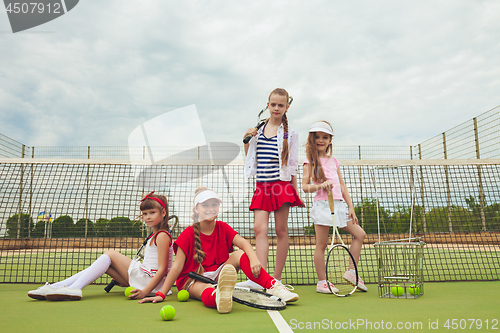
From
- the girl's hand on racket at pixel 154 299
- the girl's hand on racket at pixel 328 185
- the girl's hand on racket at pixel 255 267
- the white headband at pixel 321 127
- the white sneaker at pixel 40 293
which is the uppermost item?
the white headband at pixel 321 127

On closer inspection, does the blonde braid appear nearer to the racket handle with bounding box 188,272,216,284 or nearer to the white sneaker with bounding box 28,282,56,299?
the racket handle with bounding box 188,272,216,284

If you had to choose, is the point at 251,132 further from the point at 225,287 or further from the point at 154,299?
the point at 154,299

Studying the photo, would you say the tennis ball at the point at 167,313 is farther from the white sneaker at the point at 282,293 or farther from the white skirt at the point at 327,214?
the white skirt at the point at 327,214

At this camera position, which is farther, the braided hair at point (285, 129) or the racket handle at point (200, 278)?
the braided hair at point (285, 129)

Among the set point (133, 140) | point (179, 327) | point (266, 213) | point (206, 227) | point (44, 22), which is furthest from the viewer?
point (44, 22)

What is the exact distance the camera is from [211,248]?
313 cm

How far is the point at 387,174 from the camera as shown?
6.23 m

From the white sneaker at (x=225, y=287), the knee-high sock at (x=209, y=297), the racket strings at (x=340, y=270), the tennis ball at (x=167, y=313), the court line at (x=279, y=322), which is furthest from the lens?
the racket strings at (x=340, y=270)

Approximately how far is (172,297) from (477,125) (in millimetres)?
9510

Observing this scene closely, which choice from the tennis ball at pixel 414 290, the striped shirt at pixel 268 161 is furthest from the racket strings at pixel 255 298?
the tennis ball at pixel 414 290

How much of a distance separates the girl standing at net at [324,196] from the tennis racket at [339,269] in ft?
0.15

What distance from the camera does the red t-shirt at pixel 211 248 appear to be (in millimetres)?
3068

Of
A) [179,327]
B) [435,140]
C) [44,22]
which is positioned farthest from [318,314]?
[435,140]

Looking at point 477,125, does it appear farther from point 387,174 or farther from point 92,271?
point 92,271
